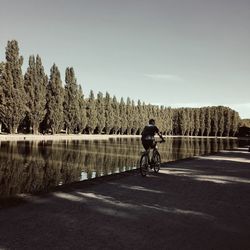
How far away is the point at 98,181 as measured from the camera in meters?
11.2

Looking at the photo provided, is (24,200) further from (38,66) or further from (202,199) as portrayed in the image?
(38,66)

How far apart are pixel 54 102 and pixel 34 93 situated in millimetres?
5879

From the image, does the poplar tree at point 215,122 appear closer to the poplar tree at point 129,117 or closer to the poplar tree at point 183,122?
the poplar tree at point 183,122

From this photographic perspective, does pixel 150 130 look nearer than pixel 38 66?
Yes

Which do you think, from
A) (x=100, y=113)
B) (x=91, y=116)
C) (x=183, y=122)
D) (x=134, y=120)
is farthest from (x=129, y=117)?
(x=183, y=122)

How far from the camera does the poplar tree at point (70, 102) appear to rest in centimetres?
7206

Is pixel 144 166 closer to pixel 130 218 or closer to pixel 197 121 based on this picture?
pixel 130 218

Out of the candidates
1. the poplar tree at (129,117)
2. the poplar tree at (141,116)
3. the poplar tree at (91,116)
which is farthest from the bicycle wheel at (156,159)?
the poplar tree at (141,116)

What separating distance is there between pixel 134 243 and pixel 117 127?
9294 cm

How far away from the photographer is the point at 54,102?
67.0 m

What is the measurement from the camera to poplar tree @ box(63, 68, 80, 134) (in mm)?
72062

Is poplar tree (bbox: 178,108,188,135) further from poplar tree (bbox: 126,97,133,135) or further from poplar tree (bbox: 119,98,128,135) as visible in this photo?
poplar tree (bbox: 119,98,128,135)

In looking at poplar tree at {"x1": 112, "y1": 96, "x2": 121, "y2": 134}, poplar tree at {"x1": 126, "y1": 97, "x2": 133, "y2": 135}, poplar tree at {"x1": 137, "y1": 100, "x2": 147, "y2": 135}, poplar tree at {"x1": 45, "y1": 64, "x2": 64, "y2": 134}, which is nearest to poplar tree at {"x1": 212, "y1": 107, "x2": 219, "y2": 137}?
poplar tree at {"x1": 137, "y1": 100, "x2": 147, "y2": 135}

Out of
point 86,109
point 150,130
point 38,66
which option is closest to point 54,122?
point 38,66
